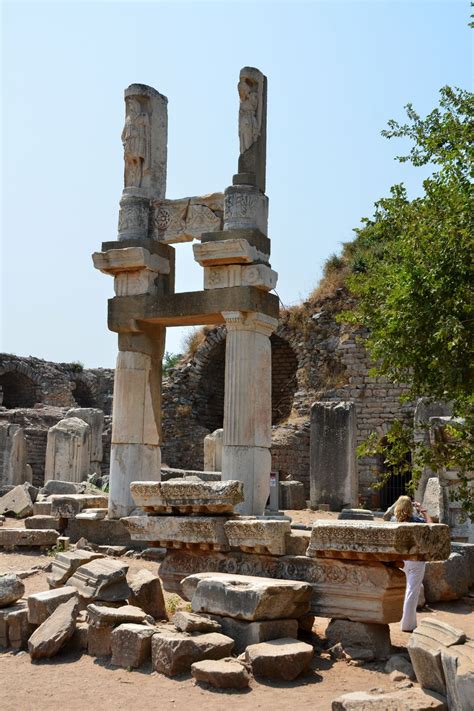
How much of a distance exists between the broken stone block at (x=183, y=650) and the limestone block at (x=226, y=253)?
5.19 m

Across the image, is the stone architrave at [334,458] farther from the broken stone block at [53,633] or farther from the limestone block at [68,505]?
the broken stone block at [53,633]

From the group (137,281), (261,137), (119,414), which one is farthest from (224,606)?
(261,137)

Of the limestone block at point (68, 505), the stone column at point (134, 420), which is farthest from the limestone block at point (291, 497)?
the stone column at point (134, 420)

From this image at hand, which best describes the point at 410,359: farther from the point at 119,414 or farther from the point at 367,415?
the point at 367,415

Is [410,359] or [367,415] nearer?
[410,359]

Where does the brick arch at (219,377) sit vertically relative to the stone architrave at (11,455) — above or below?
above

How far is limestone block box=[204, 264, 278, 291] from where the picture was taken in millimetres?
10117

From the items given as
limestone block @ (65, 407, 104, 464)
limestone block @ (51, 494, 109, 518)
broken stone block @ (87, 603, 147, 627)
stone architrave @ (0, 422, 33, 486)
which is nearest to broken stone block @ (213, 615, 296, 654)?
broken stone block @ (87, 603, 147, 627)

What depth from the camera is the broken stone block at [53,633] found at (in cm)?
649

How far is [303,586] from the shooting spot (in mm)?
6391

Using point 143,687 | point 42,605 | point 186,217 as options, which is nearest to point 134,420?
point 186,217

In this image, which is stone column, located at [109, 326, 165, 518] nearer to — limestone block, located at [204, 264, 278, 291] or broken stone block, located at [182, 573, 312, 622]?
limestone block, located at [204, 264, 278, 291]

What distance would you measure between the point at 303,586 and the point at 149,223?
21.1 feet

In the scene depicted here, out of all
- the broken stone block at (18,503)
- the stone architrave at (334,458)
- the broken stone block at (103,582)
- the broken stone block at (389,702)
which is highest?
the stone architrave at (334,458)
